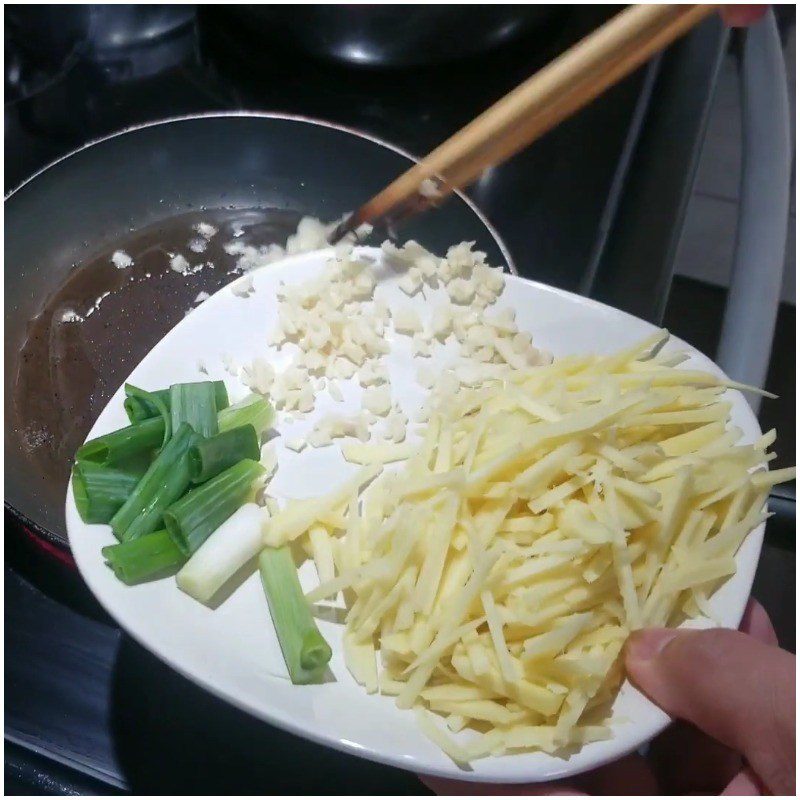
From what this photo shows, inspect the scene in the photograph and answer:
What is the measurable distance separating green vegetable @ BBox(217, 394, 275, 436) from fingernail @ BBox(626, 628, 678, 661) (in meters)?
0.42

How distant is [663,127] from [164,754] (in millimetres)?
1196

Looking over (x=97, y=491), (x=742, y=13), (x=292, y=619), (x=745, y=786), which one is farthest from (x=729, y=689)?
(x=742, y=13)

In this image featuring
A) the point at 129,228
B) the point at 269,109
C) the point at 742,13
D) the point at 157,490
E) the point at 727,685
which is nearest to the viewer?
the point at 727,685

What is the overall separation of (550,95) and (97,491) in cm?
61

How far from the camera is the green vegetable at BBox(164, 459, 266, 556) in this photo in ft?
2.33

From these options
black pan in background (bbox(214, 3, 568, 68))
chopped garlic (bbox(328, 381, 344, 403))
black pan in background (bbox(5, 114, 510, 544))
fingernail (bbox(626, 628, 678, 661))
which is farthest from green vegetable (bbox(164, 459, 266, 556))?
black pan in background (bbox(214, 3, 568, 68))

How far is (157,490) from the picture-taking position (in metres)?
0.75

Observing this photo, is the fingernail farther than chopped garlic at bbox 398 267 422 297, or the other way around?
chopped garlic at bbox 398 267 422 297

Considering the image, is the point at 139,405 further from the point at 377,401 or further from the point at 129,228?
the point at 129,228

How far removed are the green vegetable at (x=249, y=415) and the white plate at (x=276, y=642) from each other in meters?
0.03

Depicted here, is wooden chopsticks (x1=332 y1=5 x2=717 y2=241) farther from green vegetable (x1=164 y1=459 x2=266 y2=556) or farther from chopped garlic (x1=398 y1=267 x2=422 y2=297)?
green vegetable (x1=164 y1=459 x2=266 y2=556)

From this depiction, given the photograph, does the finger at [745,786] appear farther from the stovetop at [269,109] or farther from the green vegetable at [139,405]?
the green vegetable at [139,405]

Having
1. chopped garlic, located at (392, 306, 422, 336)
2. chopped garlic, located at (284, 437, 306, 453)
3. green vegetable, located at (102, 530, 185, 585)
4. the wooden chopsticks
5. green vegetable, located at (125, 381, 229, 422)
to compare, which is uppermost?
the wooden chopsticks

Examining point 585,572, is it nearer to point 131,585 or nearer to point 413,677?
point 413,677
